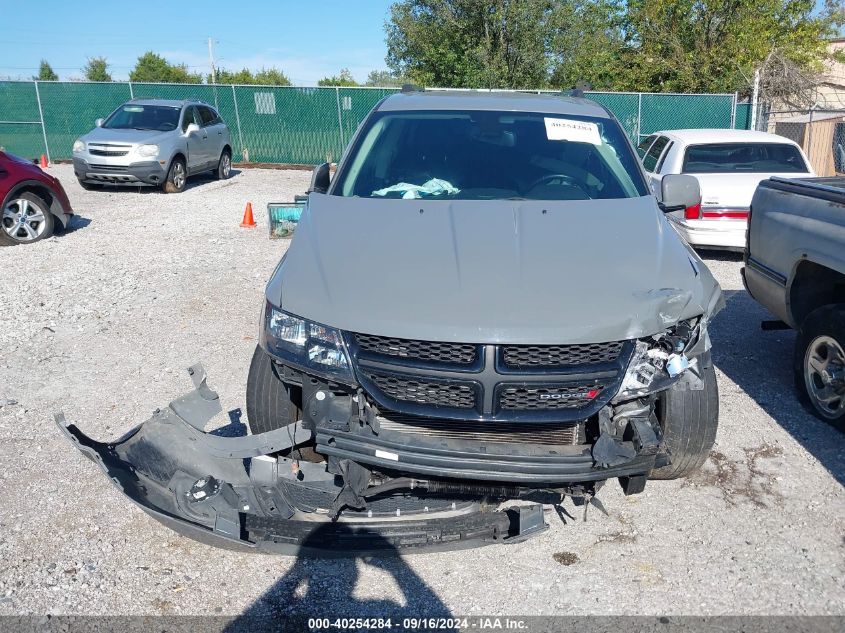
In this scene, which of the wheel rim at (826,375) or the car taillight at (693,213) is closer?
the wheel rim at (826,375)

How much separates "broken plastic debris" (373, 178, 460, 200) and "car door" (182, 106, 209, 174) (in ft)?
40.9

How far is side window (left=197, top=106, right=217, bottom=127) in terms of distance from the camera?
1656 cm

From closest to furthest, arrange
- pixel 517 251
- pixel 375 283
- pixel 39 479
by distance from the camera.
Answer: pixel 375 283 → pixel 517 251 → pixel 39 479

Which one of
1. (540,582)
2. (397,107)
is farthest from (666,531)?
(397,107)

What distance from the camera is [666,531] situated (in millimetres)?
3635

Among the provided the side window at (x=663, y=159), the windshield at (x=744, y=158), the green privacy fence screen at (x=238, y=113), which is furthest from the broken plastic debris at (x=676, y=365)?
the green privacy fence screen at (x=238, y=113)

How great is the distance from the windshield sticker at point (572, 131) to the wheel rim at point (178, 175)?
11.9 metres

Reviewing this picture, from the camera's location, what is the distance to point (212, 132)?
55.1ft

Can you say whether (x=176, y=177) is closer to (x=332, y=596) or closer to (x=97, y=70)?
(x=332, y=596)

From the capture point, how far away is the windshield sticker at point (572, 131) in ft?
15.1

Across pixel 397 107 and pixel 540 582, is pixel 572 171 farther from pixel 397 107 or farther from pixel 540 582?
pixel 540 582

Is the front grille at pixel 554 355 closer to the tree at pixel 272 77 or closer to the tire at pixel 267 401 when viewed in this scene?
the tire at pixel 267 401

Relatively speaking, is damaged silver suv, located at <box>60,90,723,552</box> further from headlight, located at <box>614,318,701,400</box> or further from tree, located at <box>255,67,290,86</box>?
tree, located at <box>255,67,290,86</box>

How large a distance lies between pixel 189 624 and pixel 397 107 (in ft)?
11.1
